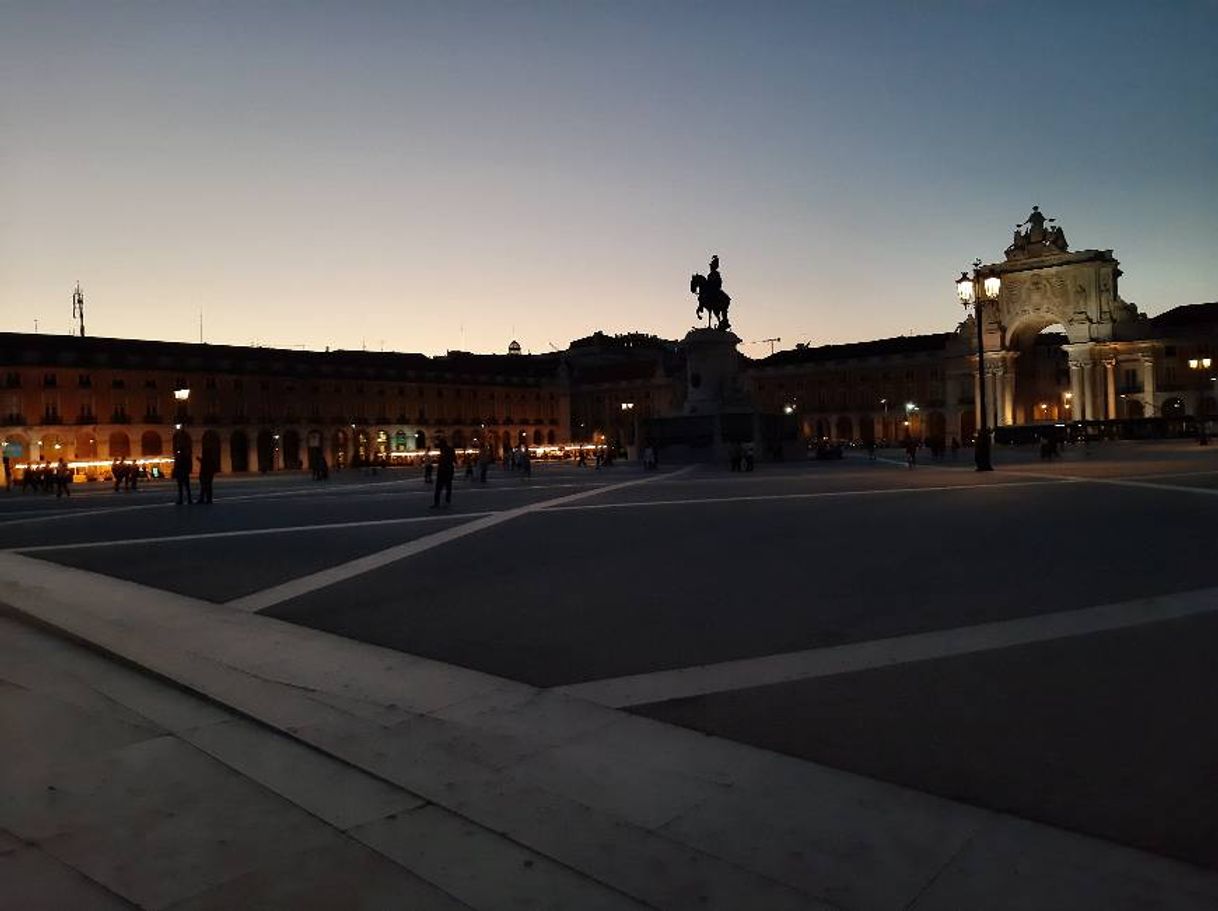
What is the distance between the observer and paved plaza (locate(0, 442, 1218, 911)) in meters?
2.89

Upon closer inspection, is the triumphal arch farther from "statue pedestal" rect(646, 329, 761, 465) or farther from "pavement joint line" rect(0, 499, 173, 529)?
"pavement joint line" rect(0, 499, 173, 529)

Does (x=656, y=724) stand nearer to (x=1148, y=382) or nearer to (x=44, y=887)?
(x=44, y=887)

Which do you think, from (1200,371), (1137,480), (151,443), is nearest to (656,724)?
(1137,480)

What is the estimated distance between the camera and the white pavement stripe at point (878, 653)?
4.70 metres

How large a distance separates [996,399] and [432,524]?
77.5m

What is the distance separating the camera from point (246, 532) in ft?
45.0

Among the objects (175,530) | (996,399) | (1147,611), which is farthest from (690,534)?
(996,399)

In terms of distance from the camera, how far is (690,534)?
11.6 meters

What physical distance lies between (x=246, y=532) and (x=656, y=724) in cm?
1117

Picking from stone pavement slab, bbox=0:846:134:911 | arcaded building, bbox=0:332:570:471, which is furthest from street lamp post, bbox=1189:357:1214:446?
stone pavement slab, bbox=0:846:134:911

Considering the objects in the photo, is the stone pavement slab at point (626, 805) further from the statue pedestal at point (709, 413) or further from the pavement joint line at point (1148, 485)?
the statue pedestal at point (709, 413)

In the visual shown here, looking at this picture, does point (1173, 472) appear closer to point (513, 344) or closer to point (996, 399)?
point (996, 399)

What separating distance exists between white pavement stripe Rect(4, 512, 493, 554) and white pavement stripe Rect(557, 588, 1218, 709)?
9.91m

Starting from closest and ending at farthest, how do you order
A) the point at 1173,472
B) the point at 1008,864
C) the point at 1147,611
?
the point at 1008,864 → the point at 1147,611 → the point at 1173,472
